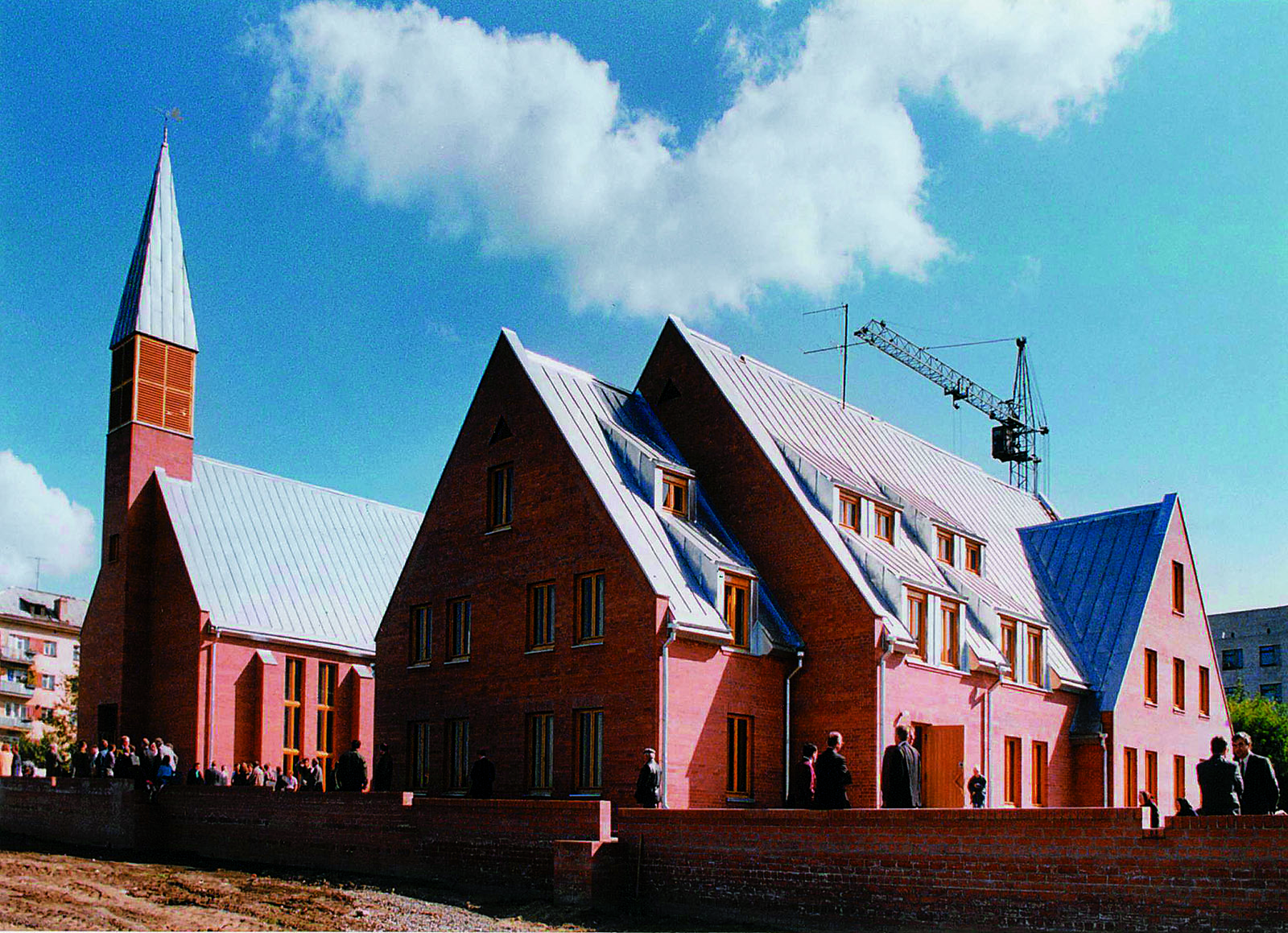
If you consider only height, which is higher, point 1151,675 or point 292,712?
point 1151,675

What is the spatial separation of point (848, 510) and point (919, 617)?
321 cm

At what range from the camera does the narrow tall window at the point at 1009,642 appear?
34.2m

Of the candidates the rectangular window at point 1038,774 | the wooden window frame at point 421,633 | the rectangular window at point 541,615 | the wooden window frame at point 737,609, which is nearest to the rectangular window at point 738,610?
the wooden window frame at point 737,609

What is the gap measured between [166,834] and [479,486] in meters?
10.6

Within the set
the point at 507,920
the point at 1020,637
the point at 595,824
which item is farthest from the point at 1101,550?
the point at 507,920

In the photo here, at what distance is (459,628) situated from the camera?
106 ft

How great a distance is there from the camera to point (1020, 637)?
114 ft

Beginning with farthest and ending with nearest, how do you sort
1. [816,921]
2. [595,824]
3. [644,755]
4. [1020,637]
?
[1020,637] < [644,755] < [595,824] < [816,921]

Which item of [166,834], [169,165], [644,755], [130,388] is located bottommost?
[166,834]

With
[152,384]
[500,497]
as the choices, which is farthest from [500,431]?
[152,384]

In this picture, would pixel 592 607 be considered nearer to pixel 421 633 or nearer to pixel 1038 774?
pixel 421 633

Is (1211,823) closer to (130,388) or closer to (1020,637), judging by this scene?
(1020,637)

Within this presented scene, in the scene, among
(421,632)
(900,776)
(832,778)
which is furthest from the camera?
(421,632)

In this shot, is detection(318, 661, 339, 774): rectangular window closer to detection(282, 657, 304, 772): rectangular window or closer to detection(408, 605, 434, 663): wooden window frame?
detection(282, 657, 304, 772): rectangular window
